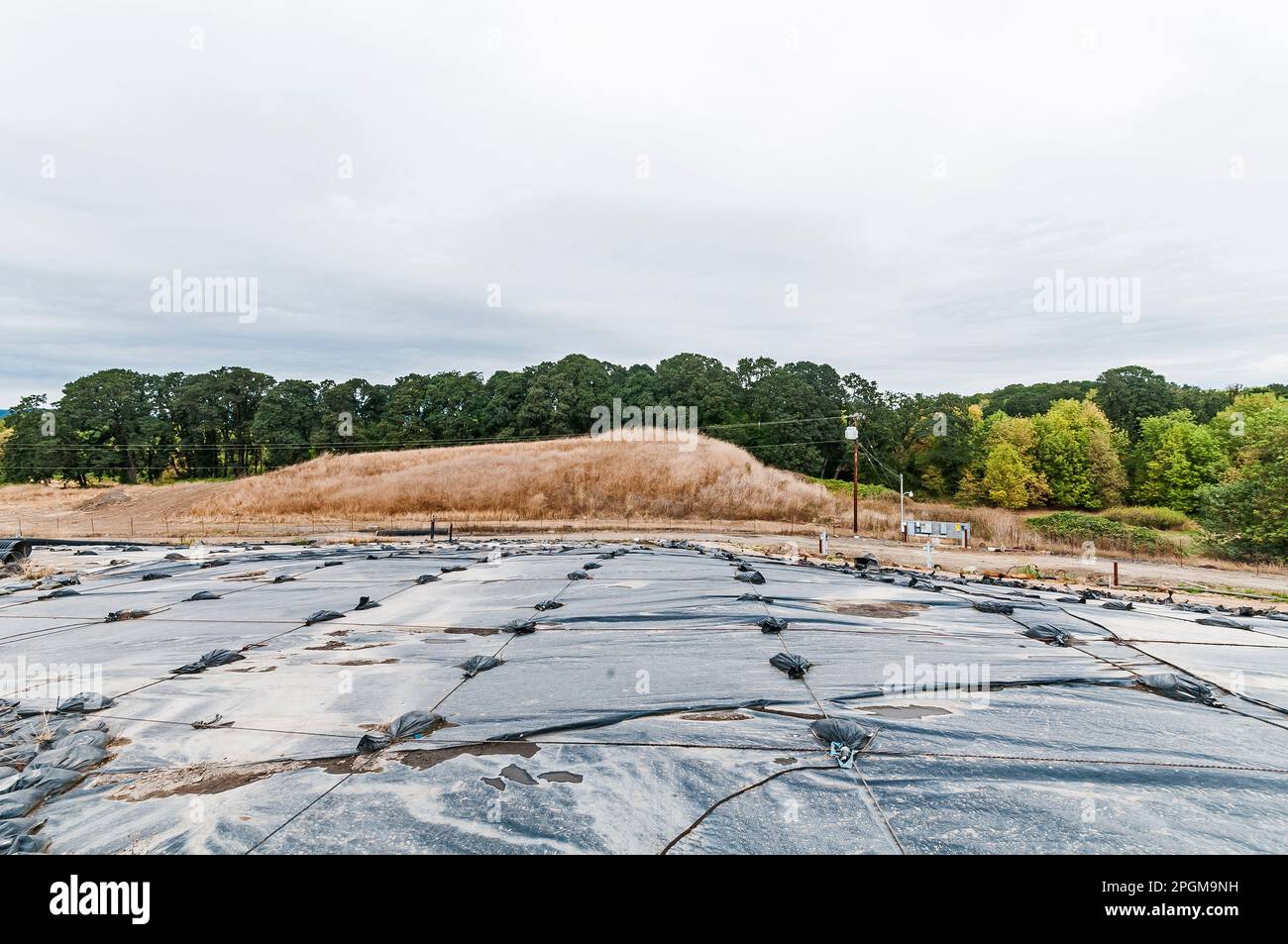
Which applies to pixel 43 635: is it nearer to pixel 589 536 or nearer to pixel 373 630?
pixel 373 630

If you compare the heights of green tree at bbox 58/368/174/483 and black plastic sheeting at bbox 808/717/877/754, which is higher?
green tree at bbox 58/368/174/483

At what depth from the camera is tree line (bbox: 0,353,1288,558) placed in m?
52.8

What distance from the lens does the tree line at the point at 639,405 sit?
52.8m

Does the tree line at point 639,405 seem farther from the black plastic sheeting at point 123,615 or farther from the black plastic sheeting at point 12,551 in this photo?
the black plastic sheeting at point 123,615

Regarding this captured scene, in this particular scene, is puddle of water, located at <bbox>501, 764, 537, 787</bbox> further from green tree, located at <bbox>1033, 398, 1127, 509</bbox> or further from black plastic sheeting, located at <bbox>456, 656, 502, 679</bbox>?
green tree, located at <bbox>1033, 398, 1127, 509</bbox>

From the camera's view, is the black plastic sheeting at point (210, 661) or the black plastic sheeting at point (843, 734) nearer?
the black plastic sheeting at point (843, 734)

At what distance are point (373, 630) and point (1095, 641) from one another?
7654 millimetres

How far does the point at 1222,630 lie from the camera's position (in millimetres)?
6504

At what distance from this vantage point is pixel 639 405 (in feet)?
199

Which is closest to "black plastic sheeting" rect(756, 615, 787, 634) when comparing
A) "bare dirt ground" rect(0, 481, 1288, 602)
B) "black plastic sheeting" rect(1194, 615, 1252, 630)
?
"black plastic sheeting" rect(1194, 615, 1252, 630)

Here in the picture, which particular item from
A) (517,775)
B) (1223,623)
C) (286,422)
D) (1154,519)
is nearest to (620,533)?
(1223,623)

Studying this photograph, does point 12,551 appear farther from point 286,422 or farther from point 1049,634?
point 286,422

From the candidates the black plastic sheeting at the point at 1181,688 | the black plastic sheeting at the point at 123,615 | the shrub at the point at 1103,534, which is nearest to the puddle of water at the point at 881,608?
the black plastic sheeting at the point at 1181,688

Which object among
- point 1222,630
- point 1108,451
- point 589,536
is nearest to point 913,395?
point 1108,451
